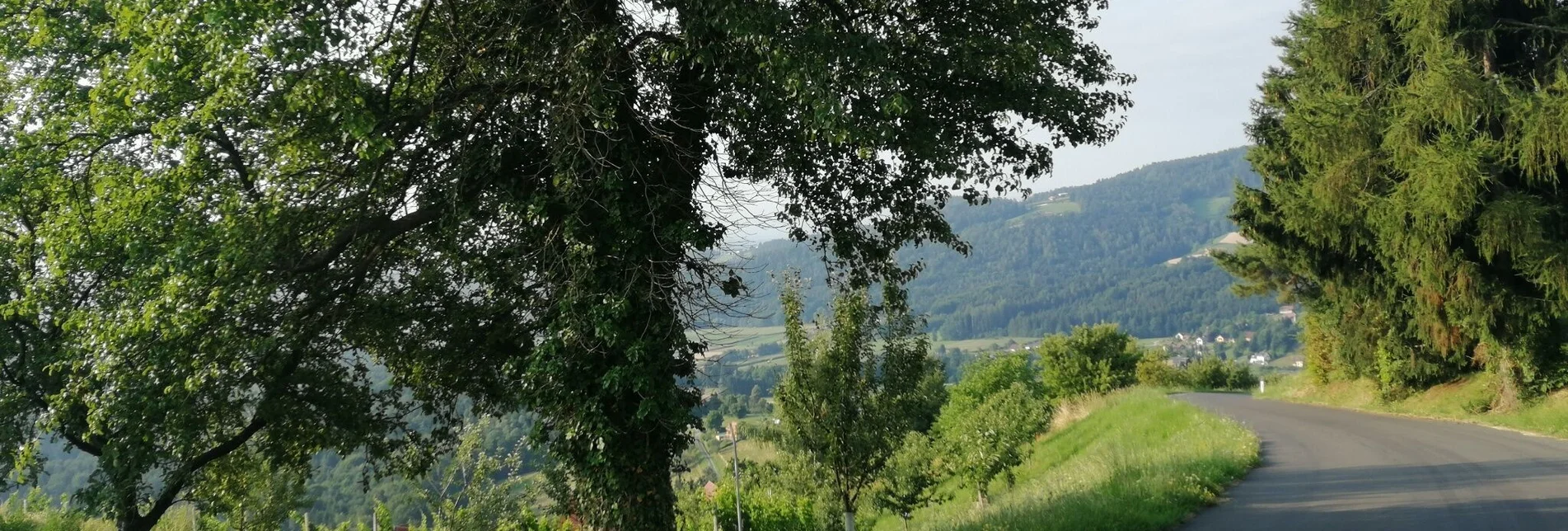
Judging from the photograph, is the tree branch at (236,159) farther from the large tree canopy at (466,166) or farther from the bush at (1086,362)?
the bush at (1086,362)

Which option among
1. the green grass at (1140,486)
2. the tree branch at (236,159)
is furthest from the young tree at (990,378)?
the tree branch at (236,159)

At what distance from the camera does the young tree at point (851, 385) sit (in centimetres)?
1341

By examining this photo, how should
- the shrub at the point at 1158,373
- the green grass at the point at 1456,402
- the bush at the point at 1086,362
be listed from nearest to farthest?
the green grass at the point at 1456,402 < the bush at the point at 1086,362 < the shrub at the point at 1158,373

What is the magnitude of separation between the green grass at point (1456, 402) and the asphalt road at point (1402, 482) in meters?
0.76

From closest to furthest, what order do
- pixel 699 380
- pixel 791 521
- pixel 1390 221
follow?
pixel 699 380 < pixel 1390 221 < pixel 791 521

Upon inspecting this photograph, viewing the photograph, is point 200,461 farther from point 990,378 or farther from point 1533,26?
point 990,378

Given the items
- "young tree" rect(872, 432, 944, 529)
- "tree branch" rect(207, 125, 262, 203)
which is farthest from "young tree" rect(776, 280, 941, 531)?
"tree branch" rect(207, 125, 262, 203)

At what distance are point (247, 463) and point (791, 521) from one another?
16394 mm

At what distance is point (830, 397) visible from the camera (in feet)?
44.0

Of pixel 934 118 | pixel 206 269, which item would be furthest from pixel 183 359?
pixel 934 118

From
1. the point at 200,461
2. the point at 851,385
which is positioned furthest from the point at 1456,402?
the point at 200,461

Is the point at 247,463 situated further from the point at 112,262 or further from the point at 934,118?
the point at 934,118

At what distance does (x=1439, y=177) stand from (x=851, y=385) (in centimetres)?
1466

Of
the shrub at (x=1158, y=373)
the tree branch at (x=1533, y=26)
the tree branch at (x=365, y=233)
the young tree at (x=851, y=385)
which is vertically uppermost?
the tree branch at (x=1533, y=26)
